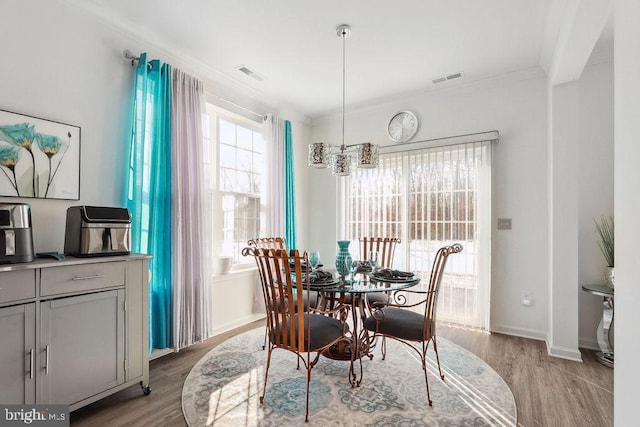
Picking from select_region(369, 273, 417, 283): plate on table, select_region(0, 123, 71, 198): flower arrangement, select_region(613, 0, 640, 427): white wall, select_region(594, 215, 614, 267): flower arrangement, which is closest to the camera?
select_region(613, 0, 640, 427): white wall

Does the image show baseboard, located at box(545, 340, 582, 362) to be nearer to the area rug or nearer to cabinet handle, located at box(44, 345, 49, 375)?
the area rug

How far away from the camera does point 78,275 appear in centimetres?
188

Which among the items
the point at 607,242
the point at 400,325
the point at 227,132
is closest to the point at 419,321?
the point at 400,325

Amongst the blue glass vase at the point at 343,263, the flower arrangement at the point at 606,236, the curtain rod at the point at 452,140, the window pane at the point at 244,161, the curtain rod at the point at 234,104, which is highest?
the curtain rod at the point at 234,104

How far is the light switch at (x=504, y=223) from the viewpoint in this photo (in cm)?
345

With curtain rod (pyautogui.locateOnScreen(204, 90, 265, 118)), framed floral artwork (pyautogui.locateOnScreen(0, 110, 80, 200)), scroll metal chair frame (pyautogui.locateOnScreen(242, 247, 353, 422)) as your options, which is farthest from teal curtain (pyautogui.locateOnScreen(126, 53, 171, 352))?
scroll metal chair frame (pyautogui.locateOnScreen(242, 247, 353, 422))

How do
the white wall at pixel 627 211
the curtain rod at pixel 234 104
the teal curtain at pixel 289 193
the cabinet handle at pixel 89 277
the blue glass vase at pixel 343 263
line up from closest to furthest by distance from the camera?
the white wall at pixel 627 211 → the cabinet handle at pixel 89 277 → the blue glass vase at pixel 343 263 → the curtain rod at pixel 234 104 → the teal curtain at pixel 289 193

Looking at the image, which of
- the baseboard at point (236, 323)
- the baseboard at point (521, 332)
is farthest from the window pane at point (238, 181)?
the baseboard at point (521, 332)

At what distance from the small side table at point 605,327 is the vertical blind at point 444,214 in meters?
0.93

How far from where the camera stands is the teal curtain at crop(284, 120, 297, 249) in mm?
4305

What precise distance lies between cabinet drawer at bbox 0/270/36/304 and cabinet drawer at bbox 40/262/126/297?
5 cm

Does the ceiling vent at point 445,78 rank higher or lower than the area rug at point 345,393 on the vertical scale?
higher

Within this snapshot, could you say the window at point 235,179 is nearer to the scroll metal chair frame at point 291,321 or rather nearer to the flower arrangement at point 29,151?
the flower arrangement at point 29,151

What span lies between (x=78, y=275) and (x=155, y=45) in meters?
2.10
